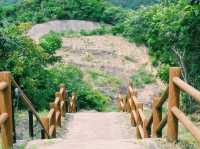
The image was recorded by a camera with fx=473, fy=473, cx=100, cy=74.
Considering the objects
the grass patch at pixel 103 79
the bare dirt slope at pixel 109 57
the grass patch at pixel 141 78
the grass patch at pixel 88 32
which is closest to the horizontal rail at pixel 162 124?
the bare dirt slope at pixel 109 57

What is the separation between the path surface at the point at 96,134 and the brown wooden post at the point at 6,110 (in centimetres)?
47

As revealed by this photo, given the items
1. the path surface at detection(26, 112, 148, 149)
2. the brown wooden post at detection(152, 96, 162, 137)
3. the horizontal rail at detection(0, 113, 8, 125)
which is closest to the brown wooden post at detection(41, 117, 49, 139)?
the path surface at detection(26, 112, 148, 149)

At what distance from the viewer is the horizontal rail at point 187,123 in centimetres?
488

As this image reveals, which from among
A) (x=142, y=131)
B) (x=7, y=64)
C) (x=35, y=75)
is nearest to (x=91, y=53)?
(x=35, y=75)

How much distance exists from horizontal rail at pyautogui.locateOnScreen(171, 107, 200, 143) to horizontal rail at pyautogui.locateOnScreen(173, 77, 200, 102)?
1.05 ft

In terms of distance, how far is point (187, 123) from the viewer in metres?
5.29

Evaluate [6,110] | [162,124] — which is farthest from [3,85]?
[162,124]

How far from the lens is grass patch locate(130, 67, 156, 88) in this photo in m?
29.1

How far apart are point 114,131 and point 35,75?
690 centimetres

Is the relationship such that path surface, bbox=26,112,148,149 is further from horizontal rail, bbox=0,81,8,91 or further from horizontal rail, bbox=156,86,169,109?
horizontal rail, bbox=0,81,8,91

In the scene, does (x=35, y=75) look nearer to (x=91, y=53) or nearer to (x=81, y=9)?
(x=91, y=53)

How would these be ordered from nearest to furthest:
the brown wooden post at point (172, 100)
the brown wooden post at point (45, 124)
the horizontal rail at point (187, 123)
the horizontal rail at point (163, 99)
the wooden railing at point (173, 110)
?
1. the horizontal rail at point (187, 123)
2. the wooden railing at point (173, 110)
3. the brown wooden post at point (172, 100)
4. the horizontal rail at point (163, 99)
5. the brown wooden post at point (45, 124)

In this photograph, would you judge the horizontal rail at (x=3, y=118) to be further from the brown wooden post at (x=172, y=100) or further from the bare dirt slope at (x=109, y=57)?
the bare dirt slope at (x=109, y=57)

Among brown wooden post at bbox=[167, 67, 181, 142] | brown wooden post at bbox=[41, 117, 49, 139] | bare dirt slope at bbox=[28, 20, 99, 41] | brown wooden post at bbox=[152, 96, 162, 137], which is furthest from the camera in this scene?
bare dirt slope at bbox=[28, 20, 99, 41]
